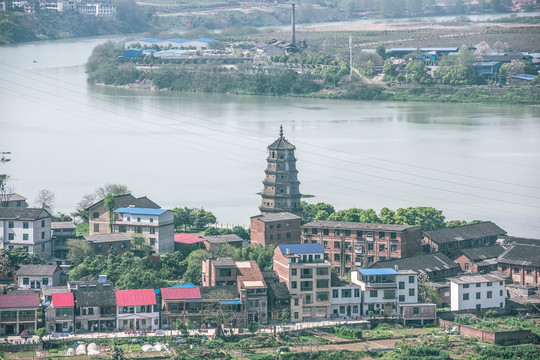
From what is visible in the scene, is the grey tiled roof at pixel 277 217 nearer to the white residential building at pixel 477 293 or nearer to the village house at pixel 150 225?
the village house at pixel 150 225

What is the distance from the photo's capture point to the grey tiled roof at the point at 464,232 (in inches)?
553

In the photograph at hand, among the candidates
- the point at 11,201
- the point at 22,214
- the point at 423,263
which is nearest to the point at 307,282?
the point at 423,263

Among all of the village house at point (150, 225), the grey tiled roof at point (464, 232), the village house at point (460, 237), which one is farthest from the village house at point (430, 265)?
the village house at point (150, 225)

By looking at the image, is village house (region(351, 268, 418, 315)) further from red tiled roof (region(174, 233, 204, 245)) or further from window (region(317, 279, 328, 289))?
red tiled roof (region(174, 233, 204, 245))

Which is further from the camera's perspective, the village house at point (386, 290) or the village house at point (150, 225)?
the village house at point (150, 225)

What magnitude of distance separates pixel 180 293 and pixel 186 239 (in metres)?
2.56

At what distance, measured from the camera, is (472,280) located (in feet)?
41.4

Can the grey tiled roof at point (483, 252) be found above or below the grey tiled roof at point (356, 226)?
below

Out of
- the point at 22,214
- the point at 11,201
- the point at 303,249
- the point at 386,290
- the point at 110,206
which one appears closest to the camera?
the point at 386,290

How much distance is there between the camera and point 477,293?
494 inches

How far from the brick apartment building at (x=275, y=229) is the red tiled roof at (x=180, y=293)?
2.36 m

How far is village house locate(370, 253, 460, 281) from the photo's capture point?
12867 mm

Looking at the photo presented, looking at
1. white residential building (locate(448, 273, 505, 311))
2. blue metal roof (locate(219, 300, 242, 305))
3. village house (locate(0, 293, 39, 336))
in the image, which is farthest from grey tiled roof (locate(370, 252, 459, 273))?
village house (locate(0, 293, 39, 336))

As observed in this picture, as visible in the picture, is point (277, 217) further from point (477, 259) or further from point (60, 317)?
point (60, 317)
